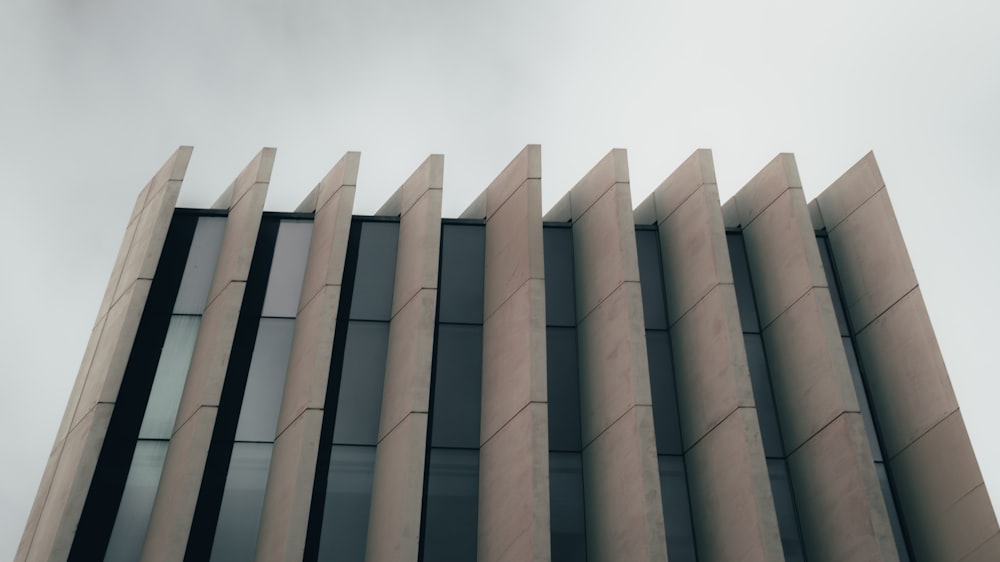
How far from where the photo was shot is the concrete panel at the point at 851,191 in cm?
2436

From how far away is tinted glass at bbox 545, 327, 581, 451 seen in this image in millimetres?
21328

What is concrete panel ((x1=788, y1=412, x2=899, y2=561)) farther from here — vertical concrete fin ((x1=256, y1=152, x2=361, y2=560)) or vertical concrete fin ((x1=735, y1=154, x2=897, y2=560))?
vertical concrete fin ((x1=256, y1=152, x2=361, y2=560))

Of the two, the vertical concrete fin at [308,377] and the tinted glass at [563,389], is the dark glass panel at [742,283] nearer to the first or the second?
the tinted glass at [563,389]

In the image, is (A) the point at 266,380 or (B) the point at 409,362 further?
(A) the point at 266,380

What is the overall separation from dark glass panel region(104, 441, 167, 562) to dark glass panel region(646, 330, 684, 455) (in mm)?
10004

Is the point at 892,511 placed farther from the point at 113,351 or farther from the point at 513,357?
the point at 113,351

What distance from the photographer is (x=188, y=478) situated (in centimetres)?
1964

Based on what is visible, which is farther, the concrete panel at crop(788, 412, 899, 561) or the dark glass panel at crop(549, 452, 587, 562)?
the dark glass panel at crop(549, 452, 587, 562)

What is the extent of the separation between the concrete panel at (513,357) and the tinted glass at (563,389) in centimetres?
75

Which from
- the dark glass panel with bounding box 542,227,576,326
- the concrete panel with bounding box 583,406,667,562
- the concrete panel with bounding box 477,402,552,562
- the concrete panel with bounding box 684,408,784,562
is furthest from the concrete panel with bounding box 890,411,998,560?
the dark glass panel with bounding box 542,227,576,326

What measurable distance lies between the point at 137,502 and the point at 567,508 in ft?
27.5

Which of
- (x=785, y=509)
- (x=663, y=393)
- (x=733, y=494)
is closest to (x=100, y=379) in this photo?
(x=663, y=393)

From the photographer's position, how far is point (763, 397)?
72.3 feet

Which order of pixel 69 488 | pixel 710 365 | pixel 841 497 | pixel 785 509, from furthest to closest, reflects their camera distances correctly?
pixel 710 365
pixel 785 509
pixel 69 488
pixel 841 497
